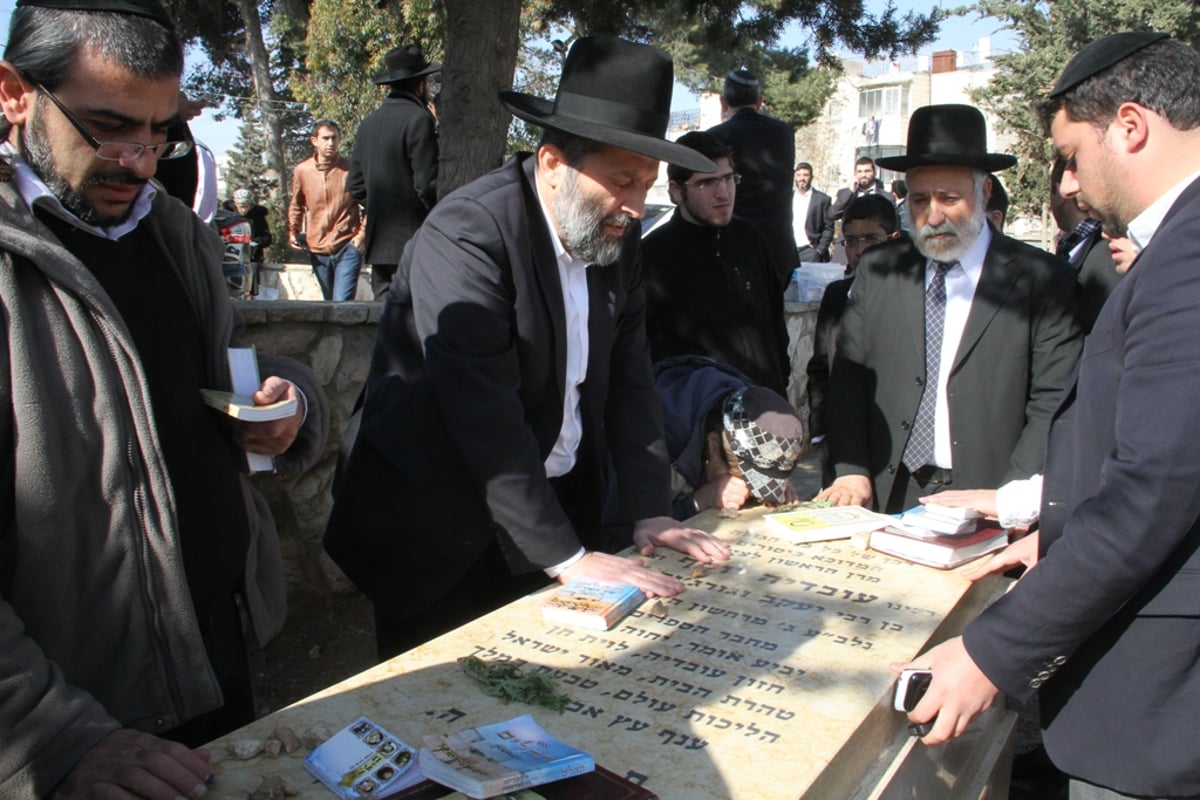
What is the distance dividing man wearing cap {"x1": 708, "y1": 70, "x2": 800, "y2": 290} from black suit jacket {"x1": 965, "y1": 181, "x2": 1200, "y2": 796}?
3.44m

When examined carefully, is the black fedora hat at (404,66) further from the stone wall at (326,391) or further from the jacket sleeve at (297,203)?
the stone wall at (326,391)

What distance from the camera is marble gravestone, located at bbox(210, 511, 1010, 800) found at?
151cm

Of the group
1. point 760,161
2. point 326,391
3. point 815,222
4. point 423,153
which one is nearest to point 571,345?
point 326,391

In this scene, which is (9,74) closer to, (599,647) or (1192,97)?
(599,647)

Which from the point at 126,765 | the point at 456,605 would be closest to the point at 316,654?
the point at 456,605

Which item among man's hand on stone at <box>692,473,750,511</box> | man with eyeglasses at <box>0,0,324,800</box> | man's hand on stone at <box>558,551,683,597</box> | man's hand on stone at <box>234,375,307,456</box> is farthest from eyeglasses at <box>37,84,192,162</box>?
man's hand on stone at <box>692,473,750,511</box>

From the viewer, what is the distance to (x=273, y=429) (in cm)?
193

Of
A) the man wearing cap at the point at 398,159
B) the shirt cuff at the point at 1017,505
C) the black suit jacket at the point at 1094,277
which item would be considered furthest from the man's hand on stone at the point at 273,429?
the man wearing cap at the point at 398,159

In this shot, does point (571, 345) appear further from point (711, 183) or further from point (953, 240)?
point (711, 183)

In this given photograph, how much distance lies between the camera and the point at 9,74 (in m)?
1.58

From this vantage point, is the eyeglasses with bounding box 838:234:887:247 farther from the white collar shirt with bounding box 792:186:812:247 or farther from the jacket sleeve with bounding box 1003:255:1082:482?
the white collar shirt with bounding box 792:186:812:247

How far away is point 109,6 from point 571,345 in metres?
→ 1.20

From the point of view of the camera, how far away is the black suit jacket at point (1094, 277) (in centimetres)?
332

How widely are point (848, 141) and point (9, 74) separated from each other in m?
43.5
